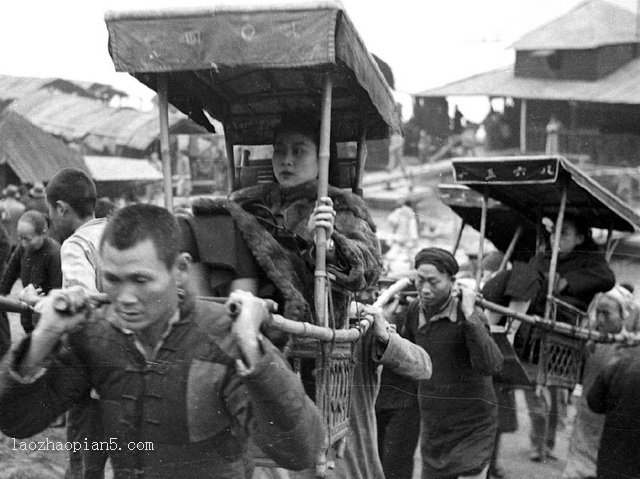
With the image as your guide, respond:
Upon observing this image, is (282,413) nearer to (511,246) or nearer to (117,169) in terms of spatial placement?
(117,169)

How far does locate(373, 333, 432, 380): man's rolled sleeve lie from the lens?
Answer: 3.75 metres

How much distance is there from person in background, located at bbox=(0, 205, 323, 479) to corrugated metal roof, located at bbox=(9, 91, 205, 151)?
1885 mm

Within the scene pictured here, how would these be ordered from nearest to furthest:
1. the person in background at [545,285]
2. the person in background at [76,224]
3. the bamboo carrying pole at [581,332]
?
the person in background at [76,224] < the bamboo carrying pole at [581,332] < the person in background at [545,285]

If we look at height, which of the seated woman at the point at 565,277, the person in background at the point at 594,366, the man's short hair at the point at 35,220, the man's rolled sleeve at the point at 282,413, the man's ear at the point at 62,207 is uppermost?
the man's ear at the point at 62,207

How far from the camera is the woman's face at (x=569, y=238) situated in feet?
22.8

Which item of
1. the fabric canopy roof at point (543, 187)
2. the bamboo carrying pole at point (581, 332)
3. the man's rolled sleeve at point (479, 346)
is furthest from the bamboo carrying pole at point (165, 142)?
the fabric canopy roof at point (543, 187)

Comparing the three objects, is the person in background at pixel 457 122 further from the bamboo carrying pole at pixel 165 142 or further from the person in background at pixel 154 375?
the person in background at pixel 154 375

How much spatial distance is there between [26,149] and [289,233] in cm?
136

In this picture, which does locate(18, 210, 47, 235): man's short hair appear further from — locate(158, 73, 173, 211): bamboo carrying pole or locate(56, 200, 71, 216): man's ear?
locate(158, 73, 173, 211): bamboo carrying pole

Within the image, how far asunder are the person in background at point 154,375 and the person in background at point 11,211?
2.03 meters

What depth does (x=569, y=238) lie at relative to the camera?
22.9ft

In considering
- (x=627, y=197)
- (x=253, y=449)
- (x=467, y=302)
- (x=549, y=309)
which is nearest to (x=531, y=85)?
(x=627, y=197)

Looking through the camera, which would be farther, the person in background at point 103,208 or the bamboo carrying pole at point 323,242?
the person in background at point 103,208

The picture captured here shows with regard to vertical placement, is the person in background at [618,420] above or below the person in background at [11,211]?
below
